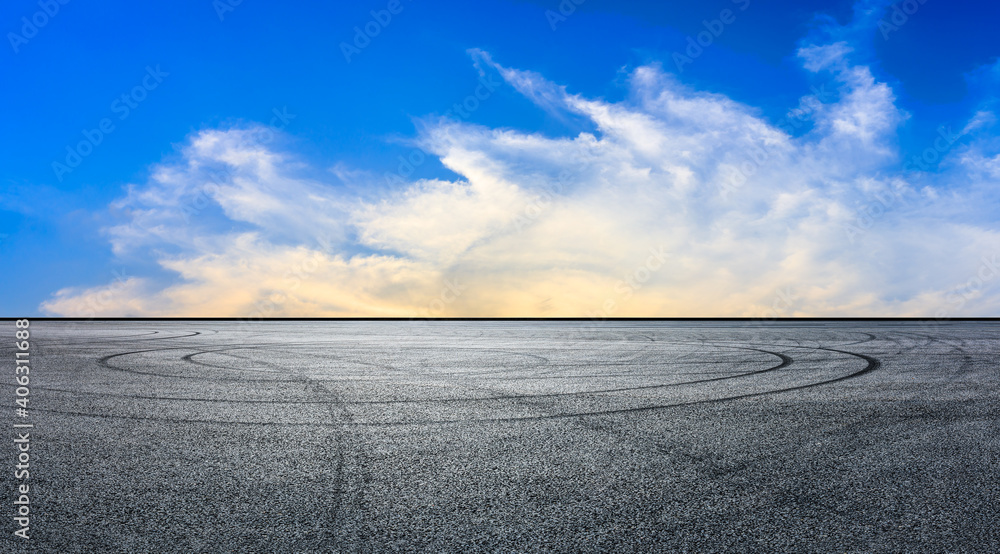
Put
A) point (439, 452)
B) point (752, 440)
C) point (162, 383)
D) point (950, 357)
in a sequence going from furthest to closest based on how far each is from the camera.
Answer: point (950, 357)
point (162, 383)
point (752, 440)
point (439, 452)

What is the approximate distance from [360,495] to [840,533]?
305 centimetres

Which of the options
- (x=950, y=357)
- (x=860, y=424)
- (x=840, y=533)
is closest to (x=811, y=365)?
(x=950, y=357)

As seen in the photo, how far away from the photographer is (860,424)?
6410 millimetres

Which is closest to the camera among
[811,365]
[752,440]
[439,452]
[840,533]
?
[840,533]

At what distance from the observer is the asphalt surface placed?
350cm

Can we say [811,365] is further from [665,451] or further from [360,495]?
[360,495]

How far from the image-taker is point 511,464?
4852 millimetres

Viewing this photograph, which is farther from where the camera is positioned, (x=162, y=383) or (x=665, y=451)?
(x=162, y=383)

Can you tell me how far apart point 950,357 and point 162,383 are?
16.5 meters

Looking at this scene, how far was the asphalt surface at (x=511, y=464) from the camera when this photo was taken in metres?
3.50

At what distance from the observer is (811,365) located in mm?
12039

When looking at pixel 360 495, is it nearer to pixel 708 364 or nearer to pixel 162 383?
pixel 162 383

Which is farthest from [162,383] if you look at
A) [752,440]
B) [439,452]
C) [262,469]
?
[752,440]

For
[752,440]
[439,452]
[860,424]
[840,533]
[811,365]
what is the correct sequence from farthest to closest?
[811,365]
[860,424]
[752,440]
[439,452]
[840,533]
